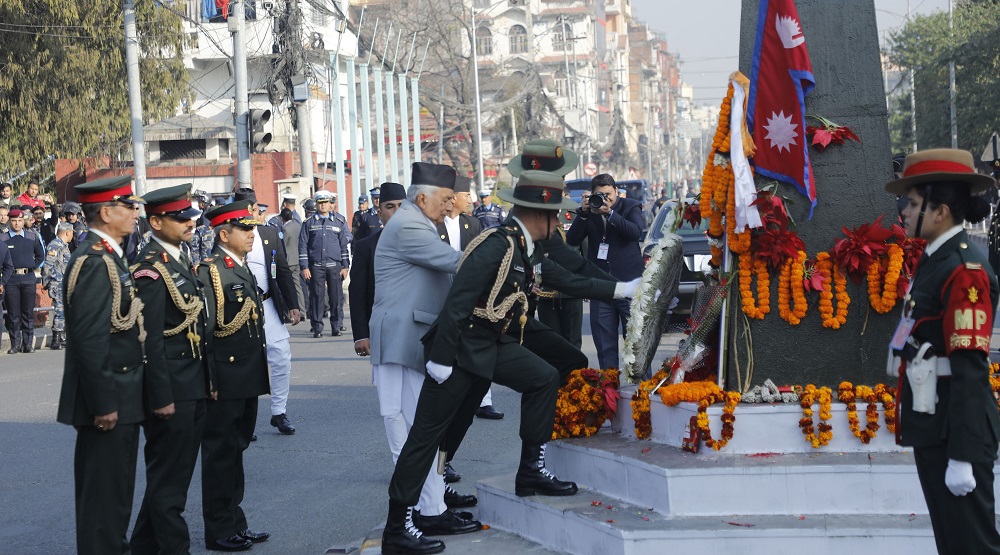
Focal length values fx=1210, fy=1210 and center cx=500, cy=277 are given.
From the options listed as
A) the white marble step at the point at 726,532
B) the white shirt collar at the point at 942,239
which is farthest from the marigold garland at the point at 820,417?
the white shirt collar at the point at 942,239

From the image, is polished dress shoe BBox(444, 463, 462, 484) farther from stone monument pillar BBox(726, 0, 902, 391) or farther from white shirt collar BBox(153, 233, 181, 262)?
white shirt collar BBox(153, 233, 181, 262)

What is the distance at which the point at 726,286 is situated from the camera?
6824 mm

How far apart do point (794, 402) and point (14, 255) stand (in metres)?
14.1

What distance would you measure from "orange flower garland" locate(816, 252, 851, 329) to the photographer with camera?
403cm

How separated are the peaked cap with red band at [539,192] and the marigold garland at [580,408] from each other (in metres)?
1.21

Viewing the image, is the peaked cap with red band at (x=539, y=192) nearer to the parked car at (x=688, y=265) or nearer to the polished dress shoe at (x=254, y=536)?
the polished dress shoe at (x=254, y=536)

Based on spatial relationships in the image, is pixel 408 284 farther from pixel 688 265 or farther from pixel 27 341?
pixel 27 341

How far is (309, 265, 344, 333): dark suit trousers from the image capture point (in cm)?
1878

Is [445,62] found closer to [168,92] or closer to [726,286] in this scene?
[168,92]

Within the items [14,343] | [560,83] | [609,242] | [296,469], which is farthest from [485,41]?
[296,469]

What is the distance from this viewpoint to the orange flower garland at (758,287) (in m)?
6.68

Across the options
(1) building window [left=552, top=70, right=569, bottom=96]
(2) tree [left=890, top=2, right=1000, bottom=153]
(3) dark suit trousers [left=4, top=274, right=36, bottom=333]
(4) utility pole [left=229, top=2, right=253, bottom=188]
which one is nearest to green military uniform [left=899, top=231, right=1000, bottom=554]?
(3) dark suit trousers [left=4, top=274, right=36, bottom=333]

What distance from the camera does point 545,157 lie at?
7.46 m

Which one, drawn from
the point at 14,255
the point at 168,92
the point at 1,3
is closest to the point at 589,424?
the point at 14,255
